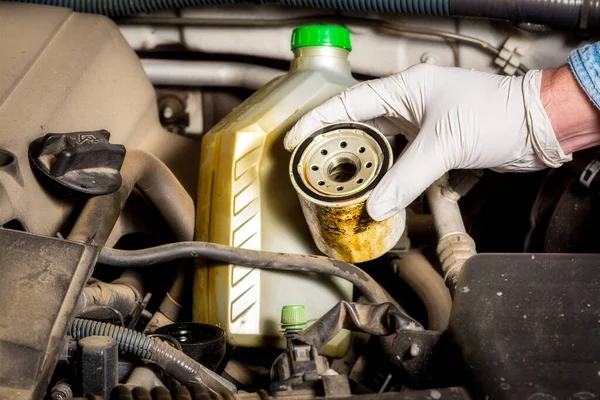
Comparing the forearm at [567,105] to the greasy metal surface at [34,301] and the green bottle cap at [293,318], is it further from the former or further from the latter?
the greasy metal surface at [34,301]

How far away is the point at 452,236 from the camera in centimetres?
104

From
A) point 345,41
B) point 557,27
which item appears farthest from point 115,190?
point 557,27

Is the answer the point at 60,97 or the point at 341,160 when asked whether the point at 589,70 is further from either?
the point at 60,97

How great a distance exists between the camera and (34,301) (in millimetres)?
676

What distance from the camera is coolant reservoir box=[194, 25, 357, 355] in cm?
98

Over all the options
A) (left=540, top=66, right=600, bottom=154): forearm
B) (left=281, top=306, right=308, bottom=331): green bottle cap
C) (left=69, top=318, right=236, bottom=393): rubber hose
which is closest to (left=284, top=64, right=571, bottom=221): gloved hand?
(left=540, top=66, right=600, bottom=154): forearm

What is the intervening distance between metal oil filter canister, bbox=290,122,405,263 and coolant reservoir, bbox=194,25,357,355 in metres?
0.06

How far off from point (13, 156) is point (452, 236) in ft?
2.02

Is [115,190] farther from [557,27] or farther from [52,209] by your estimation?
[557,27]

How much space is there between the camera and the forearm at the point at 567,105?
0.98 m

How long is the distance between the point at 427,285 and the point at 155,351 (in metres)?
0.58

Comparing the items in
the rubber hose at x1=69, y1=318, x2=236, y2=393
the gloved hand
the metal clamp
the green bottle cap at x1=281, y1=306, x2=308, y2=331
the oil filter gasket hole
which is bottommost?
the rubber hose at x1=69, y1=318, x2=236, y2=393

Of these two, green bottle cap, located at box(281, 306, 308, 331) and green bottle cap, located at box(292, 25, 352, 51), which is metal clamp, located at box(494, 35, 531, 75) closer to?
green bottle cap, located at box(292, 25, 352, 51)

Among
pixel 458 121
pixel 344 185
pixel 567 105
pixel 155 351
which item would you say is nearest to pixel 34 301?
pixel 155 351
